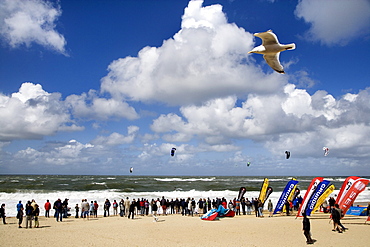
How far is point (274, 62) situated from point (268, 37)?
2.01ft

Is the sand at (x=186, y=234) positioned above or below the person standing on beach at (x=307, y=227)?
below

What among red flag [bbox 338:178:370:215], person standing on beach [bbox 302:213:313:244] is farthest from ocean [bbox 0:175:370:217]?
person standing on beach [bbox 302:213:313:244]

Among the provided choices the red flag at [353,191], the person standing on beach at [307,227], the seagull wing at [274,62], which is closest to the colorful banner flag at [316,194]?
the red flag at [353,191]

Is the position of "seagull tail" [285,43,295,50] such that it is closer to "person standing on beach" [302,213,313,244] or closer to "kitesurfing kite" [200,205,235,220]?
"person standing on beach" [302,213,313,244]

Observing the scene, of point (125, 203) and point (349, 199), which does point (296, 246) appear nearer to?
point (349, 199)

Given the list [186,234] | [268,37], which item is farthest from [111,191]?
[268,37]

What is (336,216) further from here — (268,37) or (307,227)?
(268,37)

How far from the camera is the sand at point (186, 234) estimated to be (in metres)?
11.8

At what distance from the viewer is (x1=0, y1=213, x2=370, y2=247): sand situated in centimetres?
1181

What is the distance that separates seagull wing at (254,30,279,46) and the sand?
824 centimetres

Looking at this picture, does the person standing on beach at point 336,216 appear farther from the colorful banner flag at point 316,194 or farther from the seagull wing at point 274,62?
the seagull wing at point 274,62

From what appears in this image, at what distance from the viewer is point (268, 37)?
235 inches

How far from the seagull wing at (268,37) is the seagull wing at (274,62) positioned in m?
0.30

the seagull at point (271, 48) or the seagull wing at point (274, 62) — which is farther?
the seagull wing at point (274, 62)
